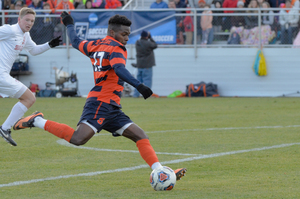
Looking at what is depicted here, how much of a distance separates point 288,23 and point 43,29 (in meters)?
9.26

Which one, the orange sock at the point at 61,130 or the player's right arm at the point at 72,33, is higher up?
the player's right arm at the point at 72,33

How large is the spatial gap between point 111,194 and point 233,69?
14.1 m

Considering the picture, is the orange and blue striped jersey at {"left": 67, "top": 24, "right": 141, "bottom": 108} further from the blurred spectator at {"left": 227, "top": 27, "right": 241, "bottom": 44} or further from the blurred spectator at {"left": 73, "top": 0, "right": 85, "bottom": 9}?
the blurred spectator at {"left": 73, "top": 0, "right": 85, "bottom": 9}

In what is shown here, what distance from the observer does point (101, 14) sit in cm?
1869

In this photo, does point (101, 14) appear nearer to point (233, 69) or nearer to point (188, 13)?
point (188, 13)

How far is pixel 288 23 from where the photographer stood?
58.4ft

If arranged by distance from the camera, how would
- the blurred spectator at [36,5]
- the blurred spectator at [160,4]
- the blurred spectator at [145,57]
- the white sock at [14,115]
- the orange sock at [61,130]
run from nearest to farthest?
the orange sock at [61,130] → the white sock at [14,115] → the blurred spectator at [145,57] → the blurred spectator at [160,4] → the blurred spectator at [36,5]

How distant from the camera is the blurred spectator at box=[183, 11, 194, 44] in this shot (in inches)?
728

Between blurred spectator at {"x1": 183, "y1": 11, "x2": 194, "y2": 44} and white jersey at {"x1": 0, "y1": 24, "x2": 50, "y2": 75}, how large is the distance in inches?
436

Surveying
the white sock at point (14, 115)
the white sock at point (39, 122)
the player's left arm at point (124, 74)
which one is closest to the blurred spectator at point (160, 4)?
the white sock at point (14, 115)

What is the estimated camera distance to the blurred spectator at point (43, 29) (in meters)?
18.9

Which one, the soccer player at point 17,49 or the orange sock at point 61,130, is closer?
the orange sock at point 61,130

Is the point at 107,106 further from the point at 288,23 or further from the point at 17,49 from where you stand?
the point at 288,23

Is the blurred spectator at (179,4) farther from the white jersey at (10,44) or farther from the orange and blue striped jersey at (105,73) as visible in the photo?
the orange and blue striped jersey at (105,73)
